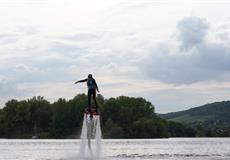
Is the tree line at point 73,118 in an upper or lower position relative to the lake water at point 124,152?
upper

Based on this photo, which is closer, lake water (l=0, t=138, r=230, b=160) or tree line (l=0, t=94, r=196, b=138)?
lake water (l=0, t=138, r=230, b=160)

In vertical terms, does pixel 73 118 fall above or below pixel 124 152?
above

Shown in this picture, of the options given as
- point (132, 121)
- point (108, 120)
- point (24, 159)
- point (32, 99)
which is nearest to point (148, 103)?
point (132, 121)

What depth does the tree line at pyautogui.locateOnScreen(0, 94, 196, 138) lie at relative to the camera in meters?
160

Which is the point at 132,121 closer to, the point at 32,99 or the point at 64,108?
the point at 64,108

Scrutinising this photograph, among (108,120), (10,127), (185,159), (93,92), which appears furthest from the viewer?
(10,127)

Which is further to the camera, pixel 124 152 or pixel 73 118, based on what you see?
pixel 73 118

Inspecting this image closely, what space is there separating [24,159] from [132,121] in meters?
102

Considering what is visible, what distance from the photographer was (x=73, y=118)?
158375 mm

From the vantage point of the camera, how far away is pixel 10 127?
182 meters

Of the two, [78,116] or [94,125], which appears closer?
[94,125]

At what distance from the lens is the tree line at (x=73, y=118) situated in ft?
524

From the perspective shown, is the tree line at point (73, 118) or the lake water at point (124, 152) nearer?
the lake water at point (124, 152)

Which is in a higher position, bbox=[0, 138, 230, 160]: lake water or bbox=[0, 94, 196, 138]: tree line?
bbox=[0, 94, 196, 138]: tree line
